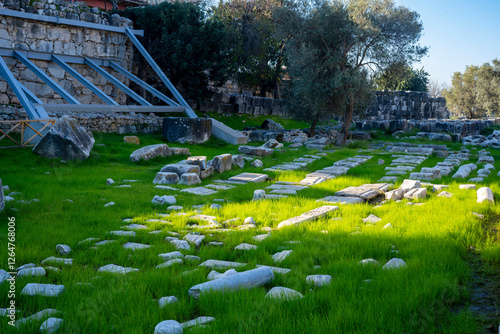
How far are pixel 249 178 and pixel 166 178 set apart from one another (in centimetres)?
172

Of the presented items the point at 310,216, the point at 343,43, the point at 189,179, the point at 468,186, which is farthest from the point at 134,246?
the point at 343,43

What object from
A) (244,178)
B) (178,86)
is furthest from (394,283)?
(178,86)

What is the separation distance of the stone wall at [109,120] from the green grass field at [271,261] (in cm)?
729

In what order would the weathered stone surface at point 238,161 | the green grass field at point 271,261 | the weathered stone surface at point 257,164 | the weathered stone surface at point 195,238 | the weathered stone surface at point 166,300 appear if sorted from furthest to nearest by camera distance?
the weathered stone surface at point 257,164 → the weathered stone surface at point 238,161 → the weathered stone surface at point 195,238 → the weathered stone surface at point 166,300 → the green grass field at point 271,261

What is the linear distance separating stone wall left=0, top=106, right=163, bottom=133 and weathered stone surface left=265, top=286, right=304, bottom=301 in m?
13.0

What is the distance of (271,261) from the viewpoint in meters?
4.03

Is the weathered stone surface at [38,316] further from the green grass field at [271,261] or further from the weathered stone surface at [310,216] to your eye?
the weathered stone surface at [310,216]

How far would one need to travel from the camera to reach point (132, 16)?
70.5 feet

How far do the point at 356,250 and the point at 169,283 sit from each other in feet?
6.14

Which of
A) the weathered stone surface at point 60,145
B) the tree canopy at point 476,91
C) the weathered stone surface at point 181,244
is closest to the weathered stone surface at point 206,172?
the weathered stone surface at point 60,145

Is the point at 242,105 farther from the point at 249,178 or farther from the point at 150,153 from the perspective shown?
the point at 249,178

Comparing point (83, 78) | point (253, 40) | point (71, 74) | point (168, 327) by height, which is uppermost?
point (253, 40)

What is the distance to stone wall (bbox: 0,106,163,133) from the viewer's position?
1414 centimetres

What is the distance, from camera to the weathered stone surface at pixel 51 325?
262cm
